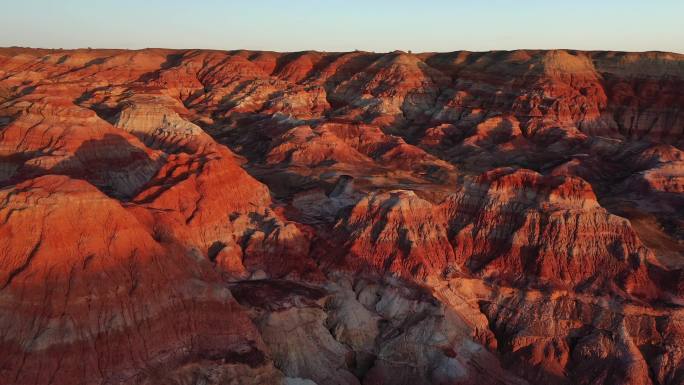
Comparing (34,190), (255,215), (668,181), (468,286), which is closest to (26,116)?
(255,215)

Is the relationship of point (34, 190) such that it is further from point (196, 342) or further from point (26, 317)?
point (196, 342)

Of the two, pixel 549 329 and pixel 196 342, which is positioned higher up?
pixel 196 342

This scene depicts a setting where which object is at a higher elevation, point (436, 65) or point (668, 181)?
point (436, 65)

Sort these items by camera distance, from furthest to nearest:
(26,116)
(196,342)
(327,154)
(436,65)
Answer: (436,65), (327,154), (26,116), (196,342)

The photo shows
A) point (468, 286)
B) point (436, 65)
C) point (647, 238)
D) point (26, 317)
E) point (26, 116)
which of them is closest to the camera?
point (26, 317)

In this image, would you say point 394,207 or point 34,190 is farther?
point 394,207

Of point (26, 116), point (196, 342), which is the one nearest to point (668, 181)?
point (196, 342)

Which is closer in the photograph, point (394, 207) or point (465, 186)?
point (394, 207)

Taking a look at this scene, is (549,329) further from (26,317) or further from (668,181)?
(668,181)

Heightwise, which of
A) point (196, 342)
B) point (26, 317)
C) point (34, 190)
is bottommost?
point (196, 342)
